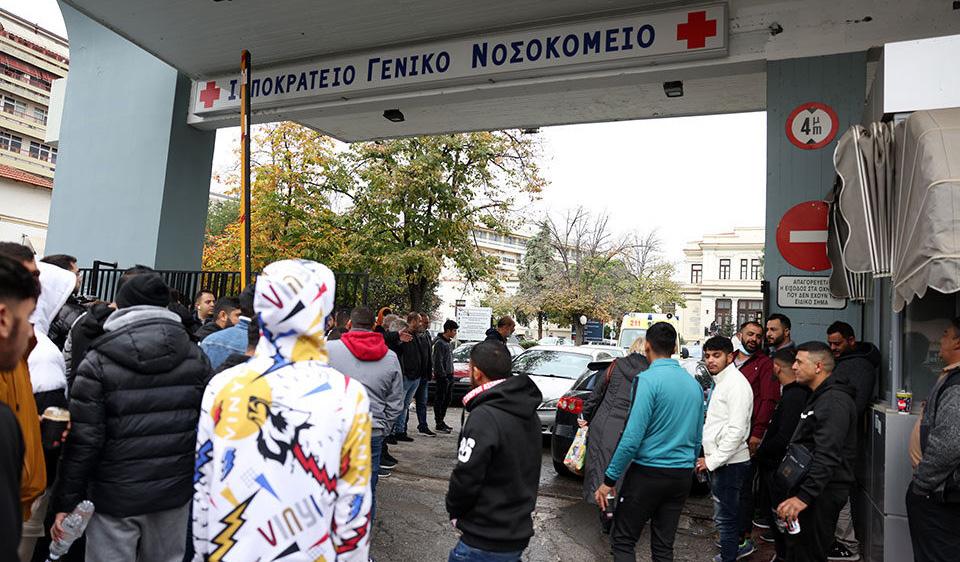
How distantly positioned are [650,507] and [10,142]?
62649 millimetres

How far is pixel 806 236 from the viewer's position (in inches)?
265

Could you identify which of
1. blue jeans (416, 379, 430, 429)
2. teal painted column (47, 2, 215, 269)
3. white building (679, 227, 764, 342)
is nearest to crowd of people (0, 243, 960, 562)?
teal painted column (47, 2, 215, 269)

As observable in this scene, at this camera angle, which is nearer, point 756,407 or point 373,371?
point 373,371

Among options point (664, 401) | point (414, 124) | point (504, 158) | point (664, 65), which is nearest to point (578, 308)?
point (504, 158)

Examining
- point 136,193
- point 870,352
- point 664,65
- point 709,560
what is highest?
point 664,65

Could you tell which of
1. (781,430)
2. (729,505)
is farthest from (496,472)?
(781,430)

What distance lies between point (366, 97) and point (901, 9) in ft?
21.2

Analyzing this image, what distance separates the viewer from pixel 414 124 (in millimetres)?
10836

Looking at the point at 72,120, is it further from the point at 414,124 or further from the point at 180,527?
the point at 180,527

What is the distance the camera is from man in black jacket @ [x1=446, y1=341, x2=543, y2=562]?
3090 mm

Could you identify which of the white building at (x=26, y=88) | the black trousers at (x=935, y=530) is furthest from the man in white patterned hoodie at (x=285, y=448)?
the white building at (x=26, y=88)

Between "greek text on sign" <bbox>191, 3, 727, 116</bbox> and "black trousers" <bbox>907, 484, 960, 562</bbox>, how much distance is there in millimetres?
5055

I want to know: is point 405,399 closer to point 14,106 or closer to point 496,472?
point 496,472

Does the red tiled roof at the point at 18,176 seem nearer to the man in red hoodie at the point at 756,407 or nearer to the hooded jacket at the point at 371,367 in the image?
the hooded jacket at the point at 371,367
